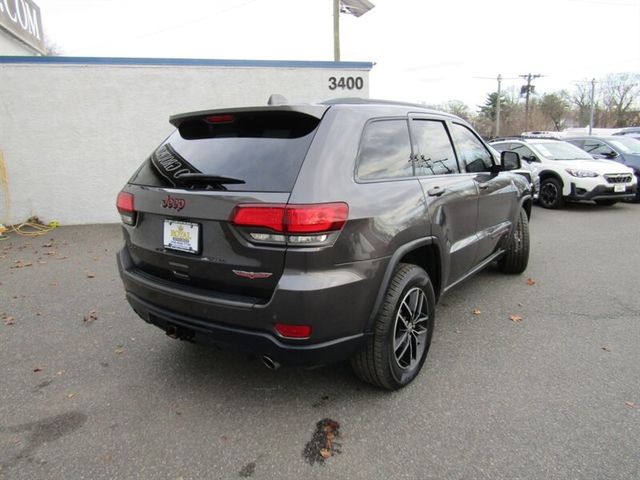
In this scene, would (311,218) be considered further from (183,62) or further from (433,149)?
(183,62)

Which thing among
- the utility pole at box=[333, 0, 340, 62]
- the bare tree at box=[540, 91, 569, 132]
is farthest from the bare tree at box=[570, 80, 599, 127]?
the utility pole at box=[333, 0, 340, 62]

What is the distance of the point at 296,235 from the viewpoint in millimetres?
2135

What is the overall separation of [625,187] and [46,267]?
1152 centimetres

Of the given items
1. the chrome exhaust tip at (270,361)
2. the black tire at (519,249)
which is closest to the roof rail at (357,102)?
the chrome exhaust tip at (270,361)

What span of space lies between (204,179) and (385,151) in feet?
3.77

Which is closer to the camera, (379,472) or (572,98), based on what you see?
(379,472)

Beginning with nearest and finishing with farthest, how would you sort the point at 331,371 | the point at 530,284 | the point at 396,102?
the point at 331,371 < the point at 396,102 < the point at 530,284

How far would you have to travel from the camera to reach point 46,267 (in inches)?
226

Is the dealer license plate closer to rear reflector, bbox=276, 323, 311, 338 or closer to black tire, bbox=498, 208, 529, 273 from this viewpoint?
rear reflector, bbox=276, 323, 311, 338

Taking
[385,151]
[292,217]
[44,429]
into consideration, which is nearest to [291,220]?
[292,217]

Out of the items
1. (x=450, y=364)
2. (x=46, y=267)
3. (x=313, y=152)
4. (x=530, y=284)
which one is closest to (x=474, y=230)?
(x=450, y=364)

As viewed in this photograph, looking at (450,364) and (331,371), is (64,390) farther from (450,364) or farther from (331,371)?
(450,364)

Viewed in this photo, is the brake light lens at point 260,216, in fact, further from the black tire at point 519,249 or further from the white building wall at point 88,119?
the white building wall at point 88,119

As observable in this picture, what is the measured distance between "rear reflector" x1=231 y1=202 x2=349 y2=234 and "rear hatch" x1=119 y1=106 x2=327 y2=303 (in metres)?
0.04
